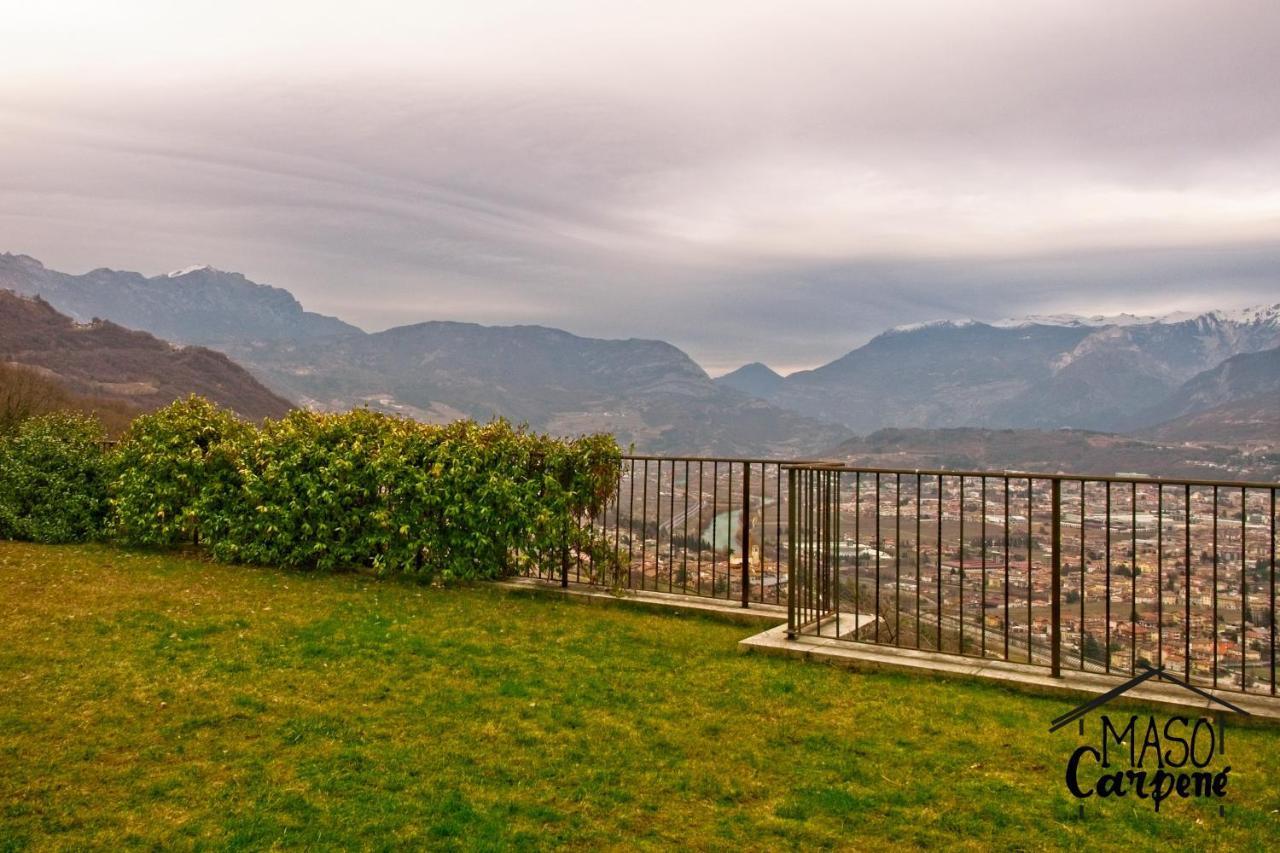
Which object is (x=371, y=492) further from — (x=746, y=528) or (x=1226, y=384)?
(x=1226, y=384)

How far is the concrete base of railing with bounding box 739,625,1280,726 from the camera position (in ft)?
15.5

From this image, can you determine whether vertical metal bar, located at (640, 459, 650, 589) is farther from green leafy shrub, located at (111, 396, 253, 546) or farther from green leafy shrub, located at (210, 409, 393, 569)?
green leafy shrub, located at (111, 396, 253, 546)

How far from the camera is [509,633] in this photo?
21.2ft

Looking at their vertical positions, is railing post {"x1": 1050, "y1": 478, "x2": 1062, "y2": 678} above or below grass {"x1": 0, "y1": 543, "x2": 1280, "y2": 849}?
above

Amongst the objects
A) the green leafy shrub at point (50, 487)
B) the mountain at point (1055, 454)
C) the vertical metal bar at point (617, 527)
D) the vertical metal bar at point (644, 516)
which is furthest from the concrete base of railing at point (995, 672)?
the mountain at point (1055, 454)

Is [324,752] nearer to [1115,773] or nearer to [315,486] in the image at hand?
[1115,773]

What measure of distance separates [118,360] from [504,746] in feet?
222

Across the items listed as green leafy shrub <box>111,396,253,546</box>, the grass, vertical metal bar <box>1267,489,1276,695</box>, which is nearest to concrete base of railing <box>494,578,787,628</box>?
the grass

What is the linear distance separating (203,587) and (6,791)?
15.0ft

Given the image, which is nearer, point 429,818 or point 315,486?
point 429,818

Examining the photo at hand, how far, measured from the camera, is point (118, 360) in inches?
2339

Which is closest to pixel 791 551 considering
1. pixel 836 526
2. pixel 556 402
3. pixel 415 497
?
pixel 836 526

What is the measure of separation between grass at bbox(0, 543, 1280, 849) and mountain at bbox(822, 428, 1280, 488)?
33.0 metres

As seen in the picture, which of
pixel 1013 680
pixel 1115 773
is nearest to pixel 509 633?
pixel 1013 680
